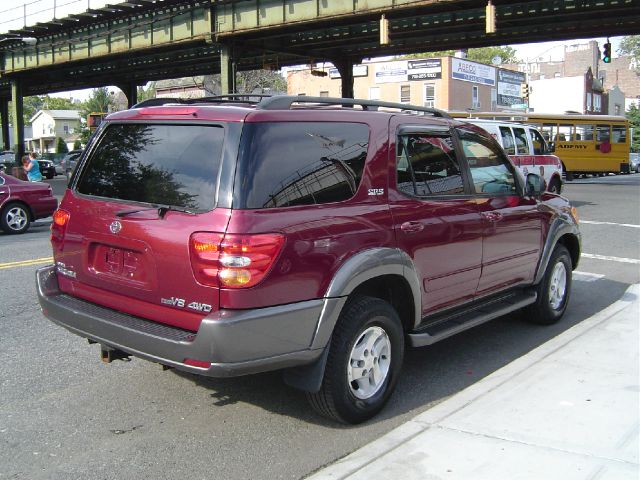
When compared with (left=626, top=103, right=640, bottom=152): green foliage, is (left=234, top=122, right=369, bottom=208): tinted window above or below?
below

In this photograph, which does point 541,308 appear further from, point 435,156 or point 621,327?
point 435,156

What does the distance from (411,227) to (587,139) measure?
30657mm

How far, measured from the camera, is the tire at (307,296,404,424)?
3.87 m

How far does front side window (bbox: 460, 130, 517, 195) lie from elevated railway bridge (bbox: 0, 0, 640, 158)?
17414 mm

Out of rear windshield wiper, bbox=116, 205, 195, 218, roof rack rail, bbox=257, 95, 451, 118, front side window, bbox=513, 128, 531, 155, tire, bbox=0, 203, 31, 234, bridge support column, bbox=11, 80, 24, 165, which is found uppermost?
bridge support column, bbox=11, 80, 24, 165

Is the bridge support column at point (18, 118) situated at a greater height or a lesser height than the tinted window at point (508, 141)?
greater

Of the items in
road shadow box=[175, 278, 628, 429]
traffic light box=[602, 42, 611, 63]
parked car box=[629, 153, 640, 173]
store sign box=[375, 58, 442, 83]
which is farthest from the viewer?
store sign box=[375, 58, 442, 83]

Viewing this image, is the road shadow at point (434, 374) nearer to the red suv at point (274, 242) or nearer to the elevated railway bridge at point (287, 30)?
the red suv at point (274, 242)

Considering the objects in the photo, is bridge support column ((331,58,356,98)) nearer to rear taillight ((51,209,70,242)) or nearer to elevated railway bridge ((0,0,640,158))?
elevated railway bridge ((0,0,640,158))

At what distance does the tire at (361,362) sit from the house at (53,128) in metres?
111

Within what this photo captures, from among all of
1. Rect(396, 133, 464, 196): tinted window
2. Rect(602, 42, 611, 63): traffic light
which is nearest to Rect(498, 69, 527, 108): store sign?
Rect(602, 42, 611, 63): traffic light

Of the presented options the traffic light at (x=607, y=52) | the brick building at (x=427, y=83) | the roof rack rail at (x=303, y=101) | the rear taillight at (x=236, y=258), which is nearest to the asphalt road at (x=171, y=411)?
the rear taillight at (x=236, y=258)

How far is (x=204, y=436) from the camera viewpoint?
12.9 feet

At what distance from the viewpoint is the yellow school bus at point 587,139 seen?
3145 cm
